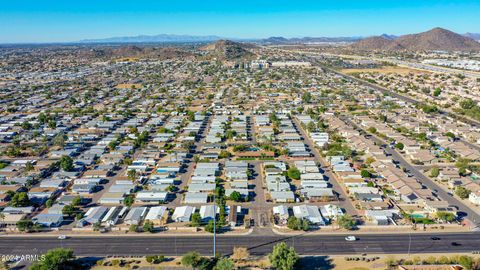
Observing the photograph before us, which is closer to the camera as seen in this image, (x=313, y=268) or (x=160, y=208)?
(x=313, y=268)

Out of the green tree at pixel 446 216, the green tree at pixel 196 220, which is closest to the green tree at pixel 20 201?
the green tree at pixel 196 220

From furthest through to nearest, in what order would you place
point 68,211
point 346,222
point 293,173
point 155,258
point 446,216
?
point 293,173 → point 68,211 → point 446,216 → point 346,222 → point 155,258

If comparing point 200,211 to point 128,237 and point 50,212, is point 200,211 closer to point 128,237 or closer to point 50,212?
point 128,237

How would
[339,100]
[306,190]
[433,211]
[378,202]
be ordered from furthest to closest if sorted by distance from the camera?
[339,100] < [306,190] < [378,202] < [433,211]

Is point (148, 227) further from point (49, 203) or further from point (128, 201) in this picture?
point (49, 203)

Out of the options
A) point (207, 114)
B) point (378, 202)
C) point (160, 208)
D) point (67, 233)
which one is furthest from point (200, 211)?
point (207, 114)

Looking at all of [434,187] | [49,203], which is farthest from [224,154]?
[434,187]

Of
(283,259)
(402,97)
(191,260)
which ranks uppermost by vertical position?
(402,97)
